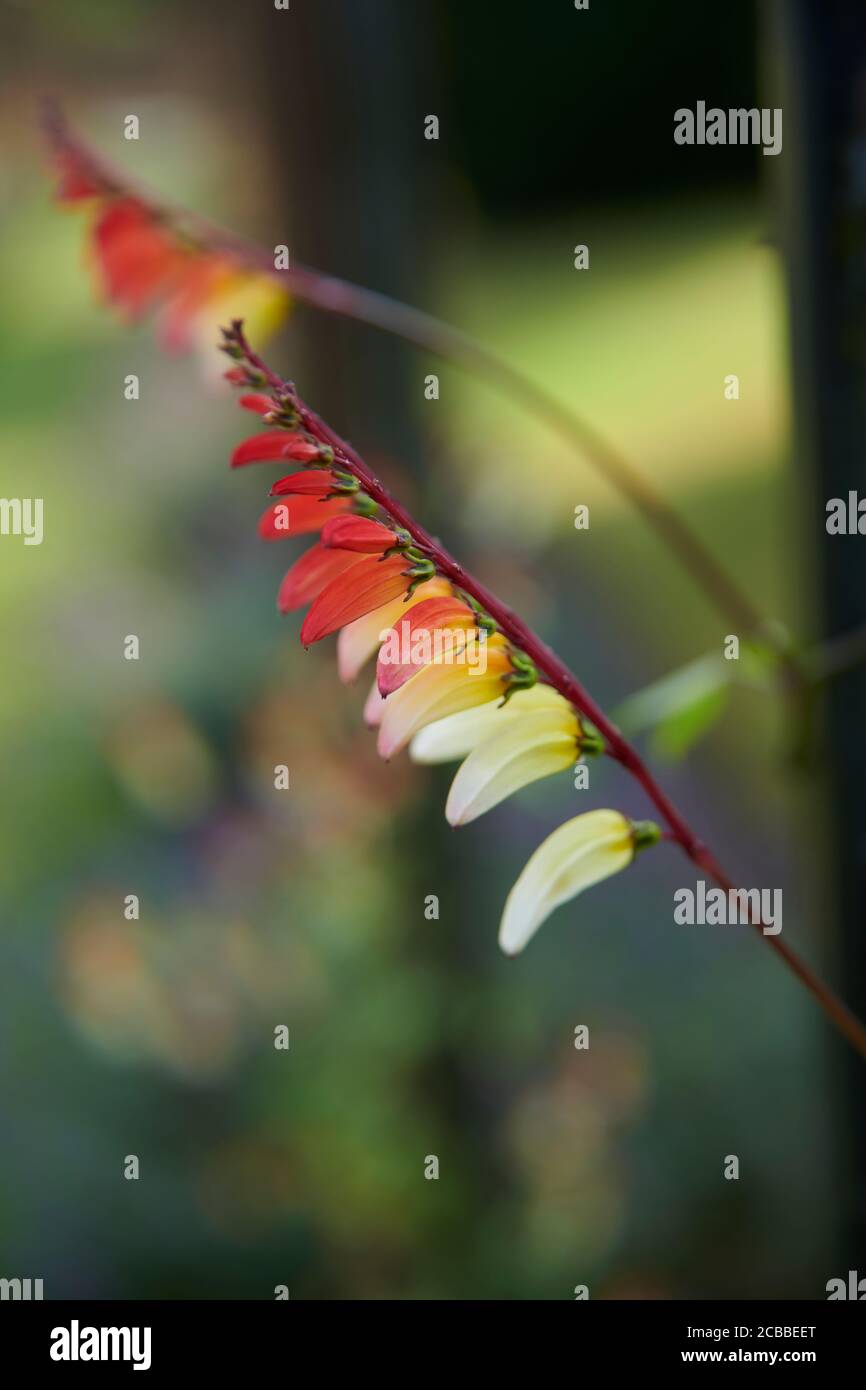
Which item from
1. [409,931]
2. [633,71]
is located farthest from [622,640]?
[633,71]

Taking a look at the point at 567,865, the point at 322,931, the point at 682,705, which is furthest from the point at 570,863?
the point at 322,931

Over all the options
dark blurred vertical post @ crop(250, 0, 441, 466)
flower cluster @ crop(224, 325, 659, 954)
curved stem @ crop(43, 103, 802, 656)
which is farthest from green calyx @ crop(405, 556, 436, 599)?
dark blurred vertical post @ crop(250, 0, 441, 466)

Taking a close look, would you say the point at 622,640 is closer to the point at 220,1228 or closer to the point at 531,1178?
the point at 531,1178

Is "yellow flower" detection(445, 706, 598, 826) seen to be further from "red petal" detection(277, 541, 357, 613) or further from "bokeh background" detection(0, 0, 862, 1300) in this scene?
"bokeh background" detection(0, 0, 862, 1300)

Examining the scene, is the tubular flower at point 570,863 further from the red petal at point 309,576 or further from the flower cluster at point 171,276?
the flower cluster at point 171,276

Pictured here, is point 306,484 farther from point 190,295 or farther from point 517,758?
point 190,295
